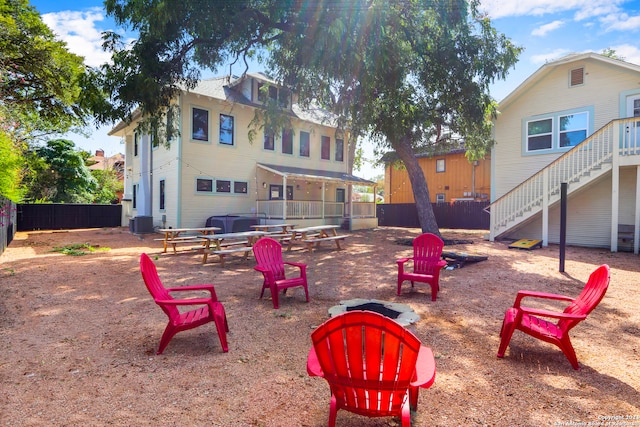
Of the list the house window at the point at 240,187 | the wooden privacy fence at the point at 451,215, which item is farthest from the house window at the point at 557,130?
the house window at the point at 240,187

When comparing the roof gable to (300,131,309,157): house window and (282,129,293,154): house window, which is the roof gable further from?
(282,129,293,154): house window

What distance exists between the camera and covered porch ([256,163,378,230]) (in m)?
17.0

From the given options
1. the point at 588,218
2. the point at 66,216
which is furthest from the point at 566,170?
the point at 66,216

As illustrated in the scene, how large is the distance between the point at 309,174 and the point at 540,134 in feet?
35.7

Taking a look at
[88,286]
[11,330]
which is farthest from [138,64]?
[11,330]

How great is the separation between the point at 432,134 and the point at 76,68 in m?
16.3

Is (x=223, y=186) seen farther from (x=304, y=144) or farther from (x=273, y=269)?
(x=273, y=269)

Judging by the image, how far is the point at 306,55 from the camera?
359 inches

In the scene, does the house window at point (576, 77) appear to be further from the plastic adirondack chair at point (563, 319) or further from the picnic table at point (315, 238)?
the plastic adirondack chair at point (563, 319)

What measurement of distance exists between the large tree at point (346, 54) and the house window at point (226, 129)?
4.97 m

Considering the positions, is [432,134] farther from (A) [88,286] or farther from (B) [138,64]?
(A) [88,286]

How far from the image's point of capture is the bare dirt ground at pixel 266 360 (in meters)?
2.62

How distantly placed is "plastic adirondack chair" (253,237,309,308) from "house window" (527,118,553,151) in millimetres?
12654

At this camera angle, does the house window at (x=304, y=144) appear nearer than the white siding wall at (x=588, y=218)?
No
